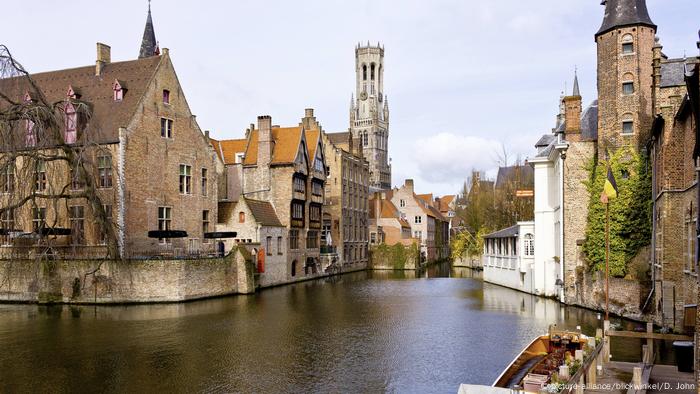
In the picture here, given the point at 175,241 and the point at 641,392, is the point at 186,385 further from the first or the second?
the point at 175,241

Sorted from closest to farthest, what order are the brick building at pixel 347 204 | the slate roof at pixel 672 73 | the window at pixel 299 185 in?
the slate roof at pixel 672 73 → the window at pixel 299 185 → the brick building at pixel 347 204

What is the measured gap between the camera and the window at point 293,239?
152 feet

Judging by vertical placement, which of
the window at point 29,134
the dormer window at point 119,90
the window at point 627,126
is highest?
the dormer window at point 119,90

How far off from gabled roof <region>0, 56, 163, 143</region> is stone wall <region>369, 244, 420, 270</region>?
3765 cm

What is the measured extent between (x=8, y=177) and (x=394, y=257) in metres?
49.7

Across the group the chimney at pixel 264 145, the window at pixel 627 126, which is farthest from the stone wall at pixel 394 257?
the window at pixel 627 126

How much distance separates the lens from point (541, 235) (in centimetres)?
3475

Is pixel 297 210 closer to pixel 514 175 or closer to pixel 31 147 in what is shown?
pixel 31 147

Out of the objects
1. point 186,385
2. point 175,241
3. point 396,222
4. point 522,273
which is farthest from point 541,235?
point 396,222

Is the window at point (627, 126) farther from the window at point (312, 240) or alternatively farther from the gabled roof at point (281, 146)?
the window at point (312, 240)

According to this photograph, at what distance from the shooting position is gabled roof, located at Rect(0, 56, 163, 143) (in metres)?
35.5

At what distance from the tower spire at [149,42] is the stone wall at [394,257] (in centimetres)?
3258

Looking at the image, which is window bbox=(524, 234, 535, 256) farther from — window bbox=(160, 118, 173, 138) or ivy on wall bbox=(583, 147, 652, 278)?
window bbox=(160, 118, 173, 138)

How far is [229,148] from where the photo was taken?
1981 inches
